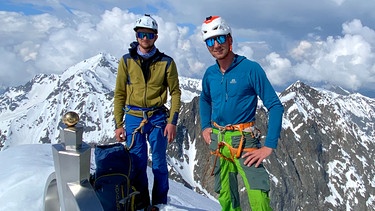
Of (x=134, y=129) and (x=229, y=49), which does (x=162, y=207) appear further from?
(x=229, y=49)

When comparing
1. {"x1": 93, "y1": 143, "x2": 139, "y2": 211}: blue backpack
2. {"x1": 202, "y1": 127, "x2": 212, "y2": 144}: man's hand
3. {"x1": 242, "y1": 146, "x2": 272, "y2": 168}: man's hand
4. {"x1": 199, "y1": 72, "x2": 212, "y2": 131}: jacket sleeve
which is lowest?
{"x1": 93, "y1": 143, "x2": 139, "y2": 211}: blue backpack

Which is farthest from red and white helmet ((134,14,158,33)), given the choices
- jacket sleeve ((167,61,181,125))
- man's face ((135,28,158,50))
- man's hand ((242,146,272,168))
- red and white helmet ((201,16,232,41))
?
man's hand ((242,146,272,168))

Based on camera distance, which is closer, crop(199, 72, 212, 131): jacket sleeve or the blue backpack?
the blue backpack

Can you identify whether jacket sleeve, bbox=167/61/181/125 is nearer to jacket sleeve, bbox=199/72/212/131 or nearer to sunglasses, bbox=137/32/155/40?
sunglasses, bbox=137/32/155/40

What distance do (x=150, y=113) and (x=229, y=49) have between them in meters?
2.48

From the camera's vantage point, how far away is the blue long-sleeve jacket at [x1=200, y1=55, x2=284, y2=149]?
7207mm

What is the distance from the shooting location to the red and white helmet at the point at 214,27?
7.34 metres

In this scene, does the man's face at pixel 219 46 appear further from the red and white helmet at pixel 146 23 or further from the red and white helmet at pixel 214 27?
the red and white helmet at pixel 146 23

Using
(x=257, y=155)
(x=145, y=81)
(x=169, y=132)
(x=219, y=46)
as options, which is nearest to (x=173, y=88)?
(x=145, y=81)

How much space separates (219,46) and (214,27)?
0.35m

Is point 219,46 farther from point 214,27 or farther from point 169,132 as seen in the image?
point 169,132

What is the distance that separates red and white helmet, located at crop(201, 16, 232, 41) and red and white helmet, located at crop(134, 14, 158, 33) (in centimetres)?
158

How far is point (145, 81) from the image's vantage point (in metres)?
8.98

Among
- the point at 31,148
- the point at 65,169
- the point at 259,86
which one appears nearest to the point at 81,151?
the point at 65,169
